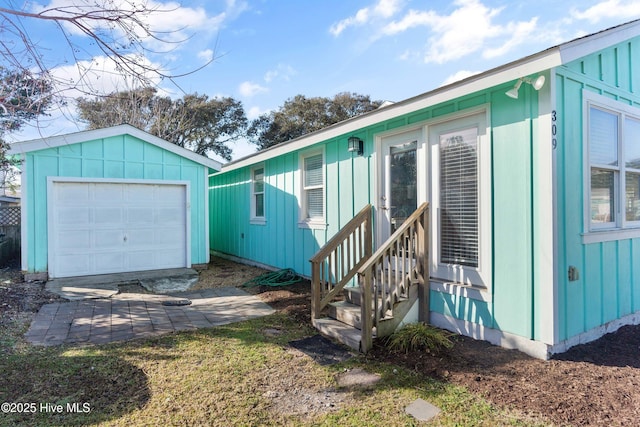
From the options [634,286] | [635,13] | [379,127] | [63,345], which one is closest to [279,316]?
[63,345]

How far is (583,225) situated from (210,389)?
3.90 meters

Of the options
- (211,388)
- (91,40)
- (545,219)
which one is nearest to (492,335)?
(545,219)

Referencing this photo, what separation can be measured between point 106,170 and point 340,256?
18.6 feet

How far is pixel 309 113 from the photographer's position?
21406 mm

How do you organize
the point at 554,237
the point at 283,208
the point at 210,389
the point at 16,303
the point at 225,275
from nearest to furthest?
the point at 210,389 < the point at 554,237 < the point at 16,303 < the point at 283,208 < the point at 225,275

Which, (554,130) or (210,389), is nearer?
(210,389)

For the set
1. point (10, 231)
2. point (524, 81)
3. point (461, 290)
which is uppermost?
point (524, 81)

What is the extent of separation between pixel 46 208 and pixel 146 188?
6.02 feet

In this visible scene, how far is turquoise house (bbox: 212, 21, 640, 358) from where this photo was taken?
10.9 feet

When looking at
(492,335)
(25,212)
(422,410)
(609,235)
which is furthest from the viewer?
(25,212)

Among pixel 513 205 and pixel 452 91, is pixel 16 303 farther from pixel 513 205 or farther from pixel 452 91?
pixel 513 205

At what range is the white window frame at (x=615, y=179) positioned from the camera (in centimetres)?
365

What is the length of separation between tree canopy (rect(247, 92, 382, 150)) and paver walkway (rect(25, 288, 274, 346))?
1656 cm

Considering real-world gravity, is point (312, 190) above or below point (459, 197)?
above
